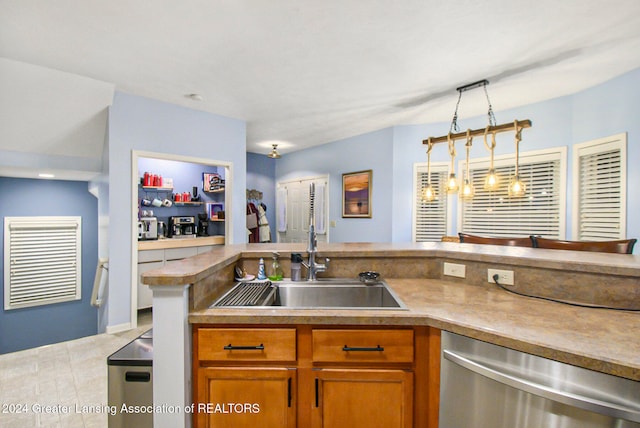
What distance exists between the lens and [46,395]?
2023 millimetres

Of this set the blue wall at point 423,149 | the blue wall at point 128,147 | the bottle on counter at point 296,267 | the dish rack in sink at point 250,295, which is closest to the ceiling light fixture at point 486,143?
the blue wall at point 423,149

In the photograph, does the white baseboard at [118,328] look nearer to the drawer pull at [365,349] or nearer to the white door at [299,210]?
the drawer pull at [365,349]

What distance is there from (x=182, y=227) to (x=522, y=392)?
486 centimetres

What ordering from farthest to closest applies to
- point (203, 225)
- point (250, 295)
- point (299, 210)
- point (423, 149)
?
point (299, 210) → point (203, 225) → point (423, 149) → point (250, 295)

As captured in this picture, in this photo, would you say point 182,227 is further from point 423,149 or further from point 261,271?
point 423,149

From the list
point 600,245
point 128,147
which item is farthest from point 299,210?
point 600,245

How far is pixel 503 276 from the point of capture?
1.50 meters

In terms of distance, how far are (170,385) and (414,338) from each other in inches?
39.7

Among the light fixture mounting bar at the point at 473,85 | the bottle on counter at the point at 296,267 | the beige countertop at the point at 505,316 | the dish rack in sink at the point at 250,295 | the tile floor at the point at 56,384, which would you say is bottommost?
the tile floor at the point at 56,384

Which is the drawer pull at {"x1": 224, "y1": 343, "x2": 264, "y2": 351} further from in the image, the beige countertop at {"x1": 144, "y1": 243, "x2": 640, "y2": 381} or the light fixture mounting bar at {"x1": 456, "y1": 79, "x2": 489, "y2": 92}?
the light fixture mounting bar at {"x1": 456, "y1": 79, "x2": 489, "y2": 92}

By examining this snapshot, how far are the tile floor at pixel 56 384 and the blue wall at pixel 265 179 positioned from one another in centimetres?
402

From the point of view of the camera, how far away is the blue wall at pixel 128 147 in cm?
311

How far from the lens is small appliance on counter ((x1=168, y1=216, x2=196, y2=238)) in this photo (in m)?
4.61

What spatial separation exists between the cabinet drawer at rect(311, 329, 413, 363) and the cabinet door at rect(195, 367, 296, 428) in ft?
0.57
